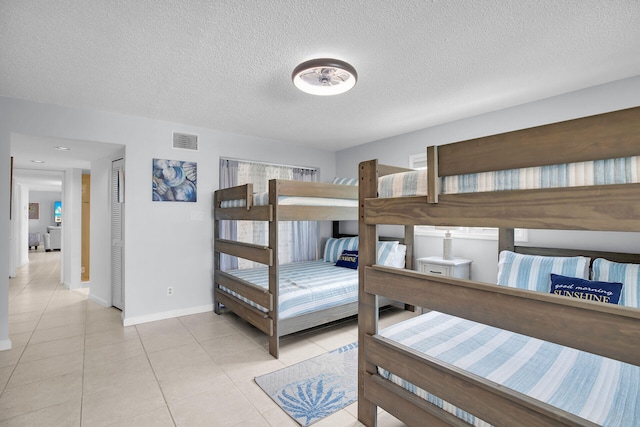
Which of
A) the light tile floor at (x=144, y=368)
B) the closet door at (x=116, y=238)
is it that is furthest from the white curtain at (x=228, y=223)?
the closet door at (x=116, y=238)

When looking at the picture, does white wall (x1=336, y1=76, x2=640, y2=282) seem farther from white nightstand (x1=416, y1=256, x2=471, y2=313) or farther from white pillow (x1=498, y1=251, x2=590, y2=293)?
white pillow (x1=498, y1=251, x2=590, y2=293)

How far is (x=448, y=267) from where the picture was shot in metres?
3.23

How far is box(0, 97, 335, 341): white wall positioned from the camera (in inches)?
116

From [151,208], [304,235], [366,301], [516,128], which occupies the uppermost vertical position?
[516,128]

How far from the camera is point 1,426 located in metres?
1.79

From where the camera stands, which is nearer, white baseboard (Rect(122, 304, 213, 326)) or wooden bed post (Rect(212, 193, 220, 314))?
white baseboard (Rect(122, 304, 213, 326))

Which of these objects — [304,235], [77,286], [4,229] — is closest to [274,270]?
[304,235]

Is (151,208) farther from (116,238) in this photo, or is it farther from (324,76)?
(324,76)

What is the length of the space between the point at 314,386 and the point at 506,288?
1614 mm

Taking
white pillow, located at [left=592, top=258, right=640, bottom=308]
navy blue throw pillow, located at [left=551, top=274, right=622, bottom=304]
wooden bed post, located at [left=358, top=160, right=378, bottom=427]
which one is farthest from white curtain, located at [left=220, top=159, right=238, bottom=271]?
white pillow, located at [left=592, top=258, right=640, bottom=308]

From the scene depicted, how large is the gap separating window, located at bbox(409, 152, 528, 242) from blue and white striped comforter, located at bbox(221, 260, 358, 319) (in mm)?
1065

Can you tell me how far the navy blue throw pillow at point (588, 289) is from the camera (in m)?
2.05

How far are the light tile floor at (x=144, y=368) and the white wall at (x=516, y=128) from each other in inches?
43.5

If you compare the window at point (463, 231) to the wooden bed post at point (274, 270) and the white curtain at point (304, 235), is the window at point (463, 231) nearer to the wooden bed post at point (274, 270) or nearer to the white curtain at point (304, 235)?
the wooden bed post at point (274, 270)
